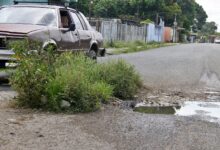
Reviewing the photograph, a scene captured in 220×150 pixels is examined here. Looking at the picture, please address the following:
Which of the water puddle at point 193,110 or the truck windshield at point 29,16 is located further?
the truck windshield at point 29,16

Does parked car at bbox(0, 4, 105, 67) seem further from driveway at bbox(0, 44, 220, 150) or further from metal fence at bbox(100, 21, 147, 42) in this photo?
metal fence at bbox(100, 21, 147, 42)

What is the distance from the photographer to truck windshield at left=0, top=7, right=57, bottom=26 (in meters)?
11.2

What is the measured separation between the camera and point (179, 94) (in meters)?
10.8

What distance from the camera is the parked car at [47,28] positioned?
10.2 metres

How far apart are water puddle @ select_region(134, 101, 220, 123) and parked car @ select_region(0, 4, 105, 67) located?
2678 millimetres

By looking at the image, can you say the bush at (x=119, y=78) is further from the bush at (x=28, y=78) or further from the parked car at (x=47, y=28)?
the bush at (x=28, y=78)

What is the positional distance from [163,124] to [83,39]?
18.7 feet

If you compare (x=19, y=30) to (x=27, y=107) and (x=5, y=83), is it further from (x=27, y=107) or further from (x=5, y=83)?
(x=27, y=107)

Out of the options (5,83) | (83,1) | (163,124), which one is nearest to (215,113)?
(163,124)

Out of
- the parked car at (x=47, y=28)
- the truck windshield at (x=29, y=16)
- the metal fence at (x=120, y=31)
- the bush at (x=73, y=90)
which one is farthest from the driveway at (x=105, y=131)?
the metal fence at (x=120, y=31)

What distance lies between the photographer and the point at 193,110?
8680 mm

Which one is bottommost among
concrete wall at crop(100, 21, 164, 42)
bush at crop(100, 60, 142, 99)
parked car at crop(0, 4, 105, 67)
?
concrete wall at crop(100, 21, 164, 42)

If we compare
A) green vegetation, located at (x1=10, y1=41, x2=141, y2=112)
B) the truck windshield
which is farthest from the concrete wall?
green vegetation, located at (x1=10, y1=41, x2=141, y2=112)

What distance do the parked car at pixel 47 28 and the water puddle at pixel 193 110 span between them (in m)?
2.68
